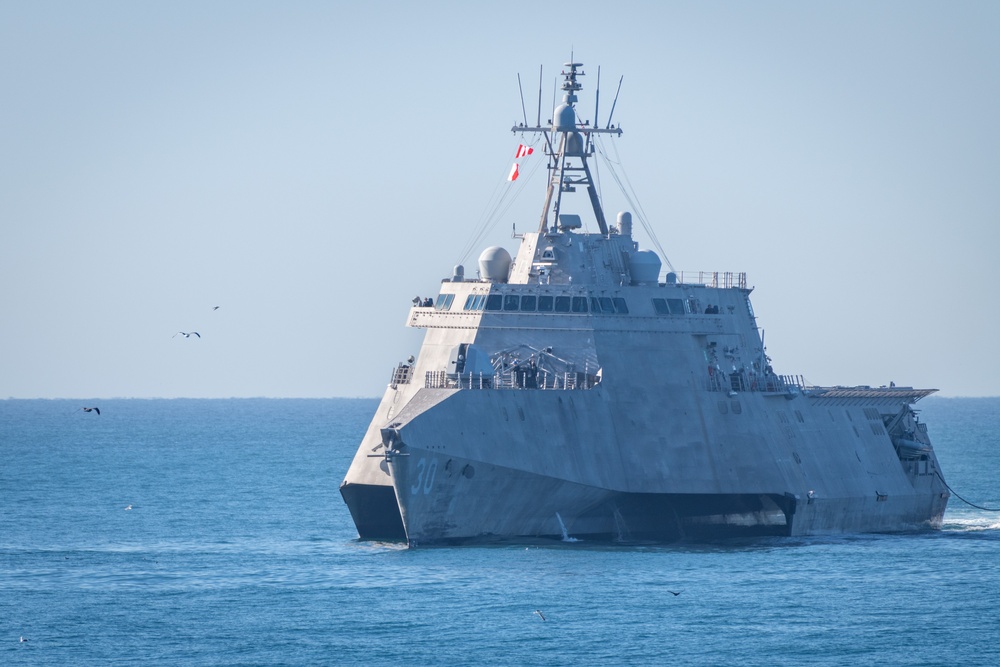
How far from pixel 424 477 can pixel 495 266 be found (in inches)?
380

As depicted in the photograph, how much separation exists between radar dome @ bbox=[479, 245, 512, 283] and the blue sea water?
Result: 878cm

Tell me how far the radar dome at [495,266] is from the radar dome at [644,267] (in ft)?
12.2

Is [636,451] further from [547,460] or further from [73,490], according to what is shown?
[73,490]

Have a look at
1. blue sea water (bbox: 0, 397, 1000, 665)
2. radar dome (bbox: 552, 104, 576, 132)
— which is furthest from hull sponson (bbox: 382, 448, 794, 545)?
radar dome (bbox: 552, 104, 576, 132)

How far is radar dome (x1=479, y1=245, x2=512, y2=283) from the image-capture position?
52500mm

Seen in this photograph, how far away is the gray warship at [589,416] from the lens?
45812mm

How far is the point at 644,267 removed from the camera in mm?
51750

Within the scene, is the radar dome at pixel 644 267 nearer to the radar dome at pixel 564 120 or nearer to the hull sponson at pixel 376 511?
the radar dome at pixel 564 120

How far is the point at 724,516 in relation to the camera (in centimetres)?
5028

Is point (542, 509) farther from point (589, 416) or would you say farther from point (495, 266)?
point (495, 266)

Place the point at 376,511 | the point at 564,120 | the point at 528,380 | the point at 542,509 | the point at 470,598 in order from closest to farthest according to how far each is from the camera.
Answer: the point at 470,598, the point at 542,509, the point at 528,380, the point at 376,511, the point at 564,120

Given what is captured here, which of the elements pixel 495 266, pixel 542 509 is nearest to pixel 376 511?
pixel 542 509

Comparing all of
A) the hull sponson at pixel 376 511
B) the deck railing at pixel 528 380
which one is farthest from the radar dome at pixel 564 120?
the hull sponson at pixel 376 511

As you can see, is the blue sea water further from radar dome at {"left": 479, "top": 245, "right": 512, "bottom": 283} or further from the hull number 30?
radar dome at {"left": 479, "top": 245, "right": 512, "bottom": 283}
